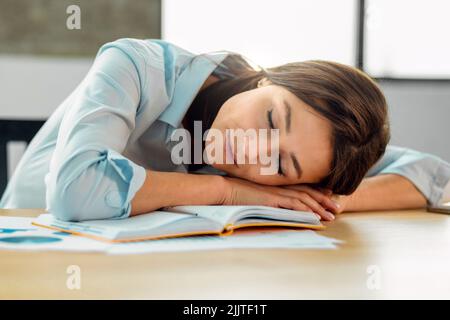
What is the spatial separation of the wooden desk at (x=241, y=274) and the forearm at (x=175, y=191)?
0.76 feet

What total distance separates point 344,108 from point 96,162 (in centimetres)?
43

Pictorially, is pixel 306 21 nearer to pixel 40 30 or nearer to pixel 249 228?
pixel 40 30

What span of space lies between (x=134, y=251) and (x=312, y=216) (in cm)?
37

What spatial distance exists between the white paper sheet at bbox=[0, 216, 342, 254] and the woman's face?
0.16 metres

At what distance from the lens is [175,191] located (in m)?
1.00

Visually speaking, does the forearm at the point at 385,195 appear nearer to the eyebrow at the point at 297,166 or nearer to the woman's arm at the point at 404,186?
the woman's arm at the point at 404,186

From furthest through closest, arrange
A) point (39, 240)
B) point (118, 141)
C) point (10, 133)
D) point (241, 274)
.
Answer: point (10, 133) < point (118, 141) < point (39, 240) < point (241, 274)

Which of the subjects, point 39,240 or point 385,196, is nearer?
point 39,240

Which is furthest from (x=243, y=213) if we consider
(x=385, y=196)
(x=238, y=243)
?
(x=385, y=196)

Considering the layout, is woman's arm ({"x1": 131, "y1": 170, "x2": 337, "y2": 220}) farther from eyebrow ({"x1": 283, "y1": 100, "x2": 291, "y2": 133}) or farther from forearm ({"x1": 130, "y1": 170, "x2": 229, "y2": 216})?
eyebrow ({"x1": 283, "y1": 100, "x2": 291, "y2": 133})

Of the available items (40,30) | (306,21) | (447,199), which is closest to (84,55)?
(40,30)

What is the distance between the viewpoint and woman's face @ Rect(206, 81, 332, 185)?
40.6 inches

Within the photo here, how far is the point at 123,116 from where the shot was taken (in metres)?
1.04

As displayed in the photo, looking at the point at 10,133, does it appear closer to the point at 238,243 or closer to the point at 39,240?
the point at 39,240
